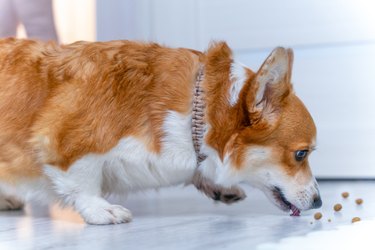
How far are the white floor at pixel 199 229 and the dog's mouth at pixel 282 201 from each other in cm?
3

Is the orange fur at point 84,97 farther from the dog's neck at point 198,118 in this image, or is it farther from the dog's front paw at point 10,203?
the dog's front paw at point 10,203

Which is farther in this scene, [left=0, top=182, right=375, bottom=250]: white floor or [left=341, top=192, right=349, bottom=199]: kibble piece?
[left=341, top=192, right=349, bottom=199]: kibble piece

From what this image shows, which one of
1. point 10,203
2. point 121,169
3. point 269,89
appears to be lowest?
point 10,203

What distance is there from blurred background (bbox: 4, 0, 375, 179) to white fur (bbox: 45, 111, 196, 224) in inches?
49.1

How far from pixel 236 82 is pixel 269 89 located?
10 centimetres

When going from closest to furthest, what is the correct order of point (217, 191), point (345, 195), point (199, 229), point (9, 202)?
point (199, 229)
point (217, 191)
point (9, 202)
point (345, 195)

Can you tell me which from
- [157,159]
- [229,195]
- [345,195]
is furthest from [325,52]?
[157,159]

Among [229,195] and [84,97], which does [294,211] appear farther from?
[84,97]

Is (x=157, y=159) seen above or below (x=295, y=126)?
below

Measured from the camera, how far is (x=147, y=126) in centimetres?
206

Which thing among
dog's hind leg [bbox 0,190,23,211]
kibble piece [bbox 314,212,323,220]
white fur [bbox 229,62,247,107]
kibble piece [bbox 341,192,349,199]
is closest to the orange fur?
white fur [bbox 229,62,247,107]

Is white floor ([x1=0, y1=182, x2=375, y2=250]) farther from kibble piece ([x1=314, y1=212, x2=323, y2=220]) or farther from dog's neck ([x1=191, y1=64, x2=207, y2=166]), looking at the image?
dog's neck ([x1=191, y1=64, x2=207, y2=166])

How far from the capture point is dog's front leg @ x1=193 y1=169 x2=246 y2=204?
2.23 meters

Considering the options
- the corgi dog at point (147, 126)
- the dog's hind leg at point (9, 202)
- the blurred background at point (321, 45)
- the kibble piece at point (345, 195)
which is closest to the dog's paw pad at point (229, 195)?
the corgi dog at point (147, 126)
